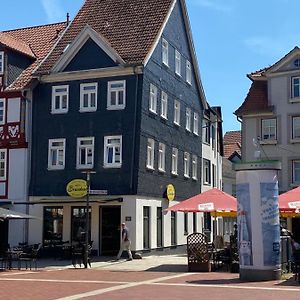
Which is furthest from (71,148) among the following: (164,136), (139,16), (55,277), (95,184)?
(55,277)

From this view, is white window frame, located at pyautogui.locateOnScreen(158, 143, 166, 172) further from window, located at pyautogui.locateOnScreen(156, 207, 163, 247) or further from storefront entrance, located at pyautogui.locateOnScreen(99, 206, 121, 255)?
storefront entrance, located at pyautogui.locateOnScreen(99, 206, 121, 255)

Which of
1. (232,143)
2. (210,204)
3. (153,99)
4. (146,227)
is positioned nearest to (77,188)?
(146,227)

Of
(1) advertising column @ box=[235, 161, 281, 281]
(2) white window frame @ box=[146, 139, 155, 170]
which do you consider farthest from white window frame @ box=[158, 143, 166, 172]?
(1) advertising column @ box=[235, 161, 281, 281]

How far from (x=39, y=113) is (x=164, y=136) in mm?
6942

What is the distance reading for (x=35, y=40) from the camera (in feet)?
126

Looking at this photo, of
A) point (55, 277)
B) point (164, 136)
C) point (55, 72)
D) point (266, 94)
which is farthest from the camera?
point (266, 94)

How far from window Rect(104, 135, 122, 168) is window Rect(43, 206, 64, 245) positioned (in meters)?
3.55

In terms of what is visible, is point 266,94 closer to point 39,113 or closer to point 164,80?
point 164,80

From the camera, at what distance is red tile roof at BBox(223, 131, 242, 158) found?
191ft

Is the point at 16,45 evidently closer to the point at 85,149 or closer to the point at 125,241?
the point at 85,149

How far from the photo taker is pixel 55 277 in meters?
20.7

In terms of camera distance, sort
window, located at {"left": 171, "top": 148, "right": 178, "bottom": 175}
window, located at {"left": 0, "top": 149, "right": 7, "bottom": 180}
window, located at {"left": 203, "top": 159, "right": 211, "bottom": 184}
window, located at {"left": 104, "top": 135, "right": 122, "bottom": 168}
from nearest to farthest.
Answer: window, located at {"left": 104, "top": 135, "right": 122, "bottom": 168} < window, located at {"left": 0, "top": 149, "right": 7, "bottom": 180} < window, located at {"left": 171, "top": 148, "right": 178, "bottom": 175} < window, located at {"left": 203, "top": 159, "right": 211, "bottom": 184}

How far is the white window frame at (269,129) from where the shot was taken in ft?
125

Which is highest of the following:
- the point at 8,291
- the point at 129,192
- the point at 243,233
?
the point at 129,192
